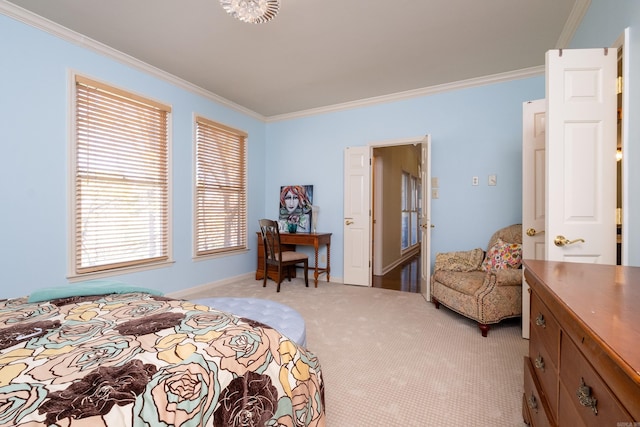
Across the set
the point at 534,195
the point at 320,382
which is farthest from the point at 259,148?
the point at 320,382

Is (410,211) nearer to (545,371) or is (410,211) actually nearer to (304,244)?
(304,244)

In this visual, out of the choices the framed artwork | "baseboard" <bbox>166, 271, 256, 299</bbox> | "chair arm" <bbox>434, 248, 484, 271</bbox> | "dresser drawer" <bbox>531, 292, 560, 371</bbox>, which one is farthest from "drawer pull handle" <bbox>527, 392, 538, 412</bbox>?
the framed artwork

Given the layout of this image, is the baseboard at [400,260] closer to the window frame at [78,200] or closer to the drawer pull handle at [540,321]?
the window frame at [78,200]

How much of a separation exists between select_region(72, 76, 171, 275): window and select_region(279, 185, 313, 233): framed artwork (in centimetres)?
183

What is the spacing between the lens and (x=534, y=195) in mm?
2404

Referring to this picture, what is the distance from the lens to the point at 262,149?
4949 millimetres

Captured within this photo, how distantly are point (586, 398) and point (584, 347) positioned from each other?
5.4 inches

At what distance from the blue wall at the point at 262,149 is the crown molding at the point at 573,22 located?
105mm

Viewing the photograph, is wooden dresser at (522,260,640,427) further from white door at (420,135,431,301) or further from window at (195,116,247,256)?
window at (195,116,247,256)

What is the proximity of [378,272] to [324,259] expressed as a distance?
1.14 metres

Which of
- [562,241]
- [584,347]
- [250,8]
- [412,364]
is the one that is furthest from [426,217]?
[584,347]

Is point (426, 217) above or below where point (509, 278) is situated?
above

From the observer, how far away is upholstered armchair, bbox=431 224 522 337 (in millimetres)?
2506

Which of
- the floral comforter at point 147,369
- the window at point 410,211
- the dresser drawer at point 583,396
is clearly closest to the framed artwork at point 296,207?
the window at point 410,211
